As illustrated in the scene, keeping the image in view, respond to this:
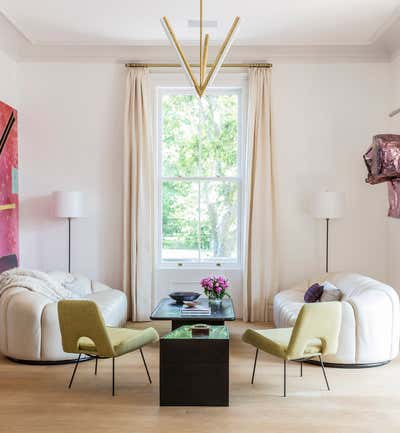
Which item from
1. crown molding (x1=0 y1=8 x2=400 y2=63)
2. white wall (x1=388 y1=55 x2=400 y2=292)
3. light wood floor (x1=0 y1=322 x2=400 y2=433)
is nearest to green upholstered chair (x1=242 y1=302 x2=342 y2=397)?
Result: light wood floor (x1=0 y1=322 x2=400 y2=433)

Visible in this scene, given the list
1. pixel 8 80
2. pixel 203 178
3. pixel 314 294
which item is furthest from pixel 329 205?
pixel 8 80

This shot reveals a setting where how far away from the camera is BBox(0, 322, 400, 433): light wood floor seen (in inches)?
150

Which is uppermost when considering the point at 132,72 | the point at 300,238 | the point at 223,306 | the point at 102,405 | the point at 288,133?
the point at 132,72

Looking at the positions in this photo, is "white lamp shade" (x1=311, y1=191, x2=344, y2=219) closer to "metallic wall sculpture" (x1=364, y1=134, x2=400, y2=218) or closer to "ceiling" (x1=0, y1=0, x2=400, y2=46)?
"metallic wall sculpture" (x1=364, y1=134, x2=400, y2=218)

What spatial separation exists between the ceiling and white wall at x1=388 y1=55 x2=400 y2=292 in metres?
0.58

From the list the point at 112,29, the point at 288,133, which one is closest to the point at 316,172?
the point at 288,133

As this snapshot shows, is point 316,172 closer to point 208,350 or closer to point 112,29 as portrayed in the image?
point 112,29

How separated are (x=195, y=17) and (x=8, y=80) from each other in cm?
254

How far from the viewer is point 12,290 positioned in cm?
546

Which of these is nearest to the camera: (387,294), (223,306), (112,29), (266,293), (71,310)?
(71,310)

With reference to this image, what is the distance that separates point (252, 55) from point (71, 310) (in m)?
4.35

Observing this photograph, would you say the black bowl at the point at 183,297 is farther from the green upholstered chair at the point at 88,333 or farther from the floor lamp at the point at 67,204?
the floor lamp at the point at 67,204

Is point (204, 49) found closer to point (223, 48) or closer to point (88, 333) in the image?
point (223, 48)

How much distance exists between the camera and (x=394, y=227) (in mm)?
7020
